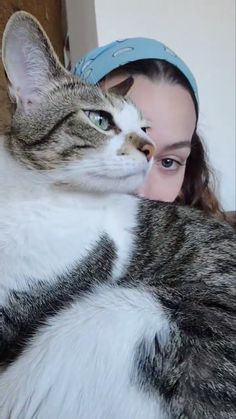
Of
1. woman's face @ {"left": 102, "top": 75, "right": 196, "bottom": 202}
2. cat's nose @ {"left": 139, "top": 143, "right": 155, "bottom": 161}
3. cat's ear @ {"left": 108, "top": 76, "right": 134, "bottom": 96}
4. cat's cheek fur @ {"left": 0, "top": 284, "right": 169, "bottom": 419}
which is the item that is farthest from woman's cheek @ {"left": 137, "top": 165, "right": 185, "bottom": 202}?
cat's cheek fur @ {"left": 0, "top": 284, "right": 169, "bottom": 419}

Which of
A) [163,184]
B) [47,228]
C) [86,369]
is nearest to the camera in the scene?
[86,369]

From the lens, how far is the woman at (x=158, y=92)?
0.94 metres

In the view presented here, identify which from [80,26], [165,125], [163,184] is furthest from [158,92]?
[80,26]

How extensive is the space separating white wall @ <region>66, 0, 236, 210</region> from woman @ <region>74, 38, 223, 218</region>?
413mm

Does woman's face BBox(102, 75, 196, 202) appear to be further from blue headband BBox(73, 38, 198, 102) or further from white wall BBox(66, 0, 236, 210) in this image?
white wall BBox(66, 0, 236, 210)

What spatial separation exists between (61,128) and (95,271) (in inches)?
7.3

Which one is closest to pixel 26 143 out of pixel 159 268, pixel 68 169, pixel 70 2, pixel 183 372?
pixel 68 169

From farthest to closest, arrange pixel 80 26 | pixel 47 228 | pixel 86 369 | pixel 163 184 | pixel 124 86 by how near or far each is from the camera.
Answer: pixel 80 26 → pixel 163 184 → pixel 124 86 → pixel 47 228 → pixel 86 369

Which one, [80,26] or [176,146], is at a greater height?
A: [80,26]

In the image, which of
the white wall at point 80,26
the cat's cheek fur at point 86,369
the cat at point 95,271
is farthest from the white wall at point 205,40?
the cat's cheek fur at point 86,369

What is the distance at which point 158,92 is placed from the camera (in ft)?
3.19

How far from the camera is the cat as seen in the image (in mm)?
491

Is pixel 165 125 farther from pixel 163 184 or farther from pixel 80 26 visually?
pixel 80 26

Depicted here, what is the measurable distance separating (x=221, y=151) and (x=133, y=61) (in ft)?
2.33
